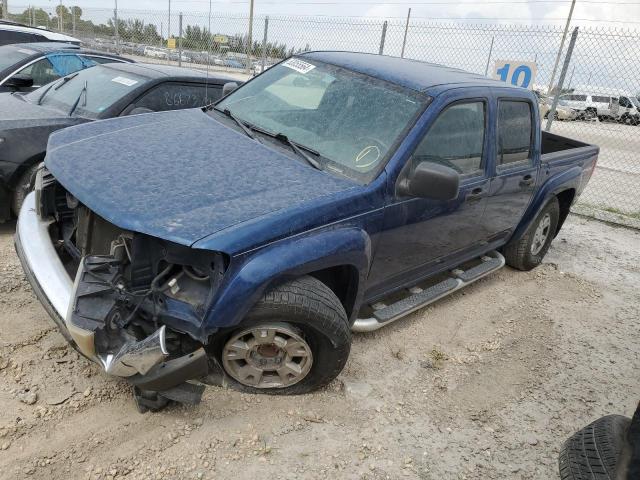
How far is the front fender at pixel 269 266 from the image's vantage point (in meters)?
2.41

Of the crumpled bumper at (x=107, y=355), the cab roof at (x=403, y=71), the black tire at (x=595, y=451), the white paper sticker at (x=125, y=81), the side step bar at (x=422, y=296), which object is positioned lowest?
the side step bar at (x=422, y=296)

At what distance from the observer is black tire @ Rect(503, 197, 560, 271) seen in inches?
200

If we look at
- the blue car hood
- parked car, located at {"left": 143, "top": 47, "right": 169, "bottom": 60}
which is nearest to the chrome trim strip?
the blue car hood

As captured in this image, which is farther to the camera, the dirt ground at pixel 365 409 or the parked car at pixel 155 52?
the parked car at pixel 155 52

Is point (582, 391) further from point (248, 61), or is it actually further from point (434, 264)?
point (248, 61)

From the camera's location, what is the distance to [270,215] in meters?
2.53

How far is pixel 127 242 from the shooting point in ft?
8.56

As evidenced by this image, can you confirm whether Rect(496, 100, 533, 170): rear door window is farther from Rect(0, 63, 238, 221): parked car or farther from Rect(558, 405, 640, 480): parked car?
Rect(0, 63, 238, 221): parked car

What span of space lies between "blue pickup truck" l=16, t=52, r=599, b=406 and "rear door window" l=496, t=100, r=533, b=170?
20mm

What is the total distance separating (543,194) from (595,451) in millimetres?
2950

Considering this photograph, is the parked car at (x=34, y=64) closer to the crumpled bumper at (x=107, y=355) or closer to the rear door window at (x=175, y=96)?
the rear door window at (x=175, y=96)

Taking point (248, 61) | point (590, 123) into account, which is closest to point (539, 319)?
point (248, 61)

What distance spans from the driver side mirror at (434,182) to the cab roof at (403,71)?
0.72 metres

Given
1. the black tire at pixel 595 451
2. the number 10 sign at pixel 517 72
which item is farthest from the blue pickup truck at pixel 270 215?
the number 10 sign at pixel 517 72
